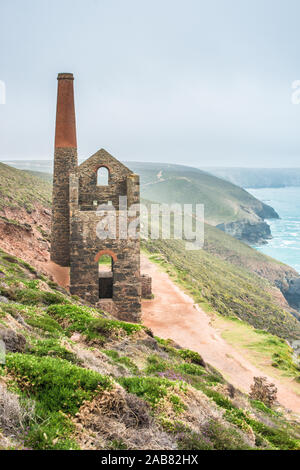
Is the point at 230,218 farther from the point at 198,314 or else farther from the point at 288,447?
the point at 288,447

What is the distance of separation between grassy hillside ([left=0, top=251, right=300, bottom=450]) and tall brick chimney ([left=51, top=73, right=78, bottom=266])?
14.0 metres

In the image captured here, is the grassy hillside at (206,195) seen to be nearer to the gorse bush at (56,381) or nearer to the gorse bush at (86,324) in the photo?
the gorse bush at (86,324)

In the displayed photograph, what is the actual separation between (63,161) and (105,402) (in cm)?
1939

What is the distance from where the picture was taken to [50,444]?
5438 mm

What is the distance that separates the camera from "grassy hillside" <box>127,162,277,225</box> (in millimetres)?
134375

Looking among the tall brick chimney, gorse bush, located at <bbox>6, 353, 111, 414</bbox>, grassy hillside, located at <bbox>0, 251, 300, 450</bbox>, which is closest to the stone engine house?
the tall brick chimney

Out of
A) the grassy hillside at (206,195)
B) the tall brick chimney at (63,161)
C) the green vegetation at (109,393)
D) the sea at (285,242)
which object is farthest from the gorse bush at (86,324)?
the grassy hillside at (206,195)

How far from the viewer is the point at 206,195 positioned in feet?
477

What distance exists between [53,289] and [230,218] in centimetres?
11468

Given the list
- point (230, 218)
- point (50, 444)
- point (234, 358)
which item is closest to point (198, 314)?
point (234, 358)

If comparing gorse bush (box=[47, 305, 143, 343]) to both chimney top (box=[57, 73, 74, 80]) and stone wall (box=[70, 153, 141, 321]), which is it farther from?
chimney top (box=[57, 73, 74, 80])

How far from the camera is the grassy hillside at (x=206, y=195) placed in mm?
134375

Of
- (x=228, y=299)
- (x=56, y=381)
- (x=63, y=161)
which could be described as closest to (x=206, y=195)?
(x=228, y=299)

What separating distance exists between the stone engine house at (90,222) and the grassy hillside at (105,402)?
8.98 metres
